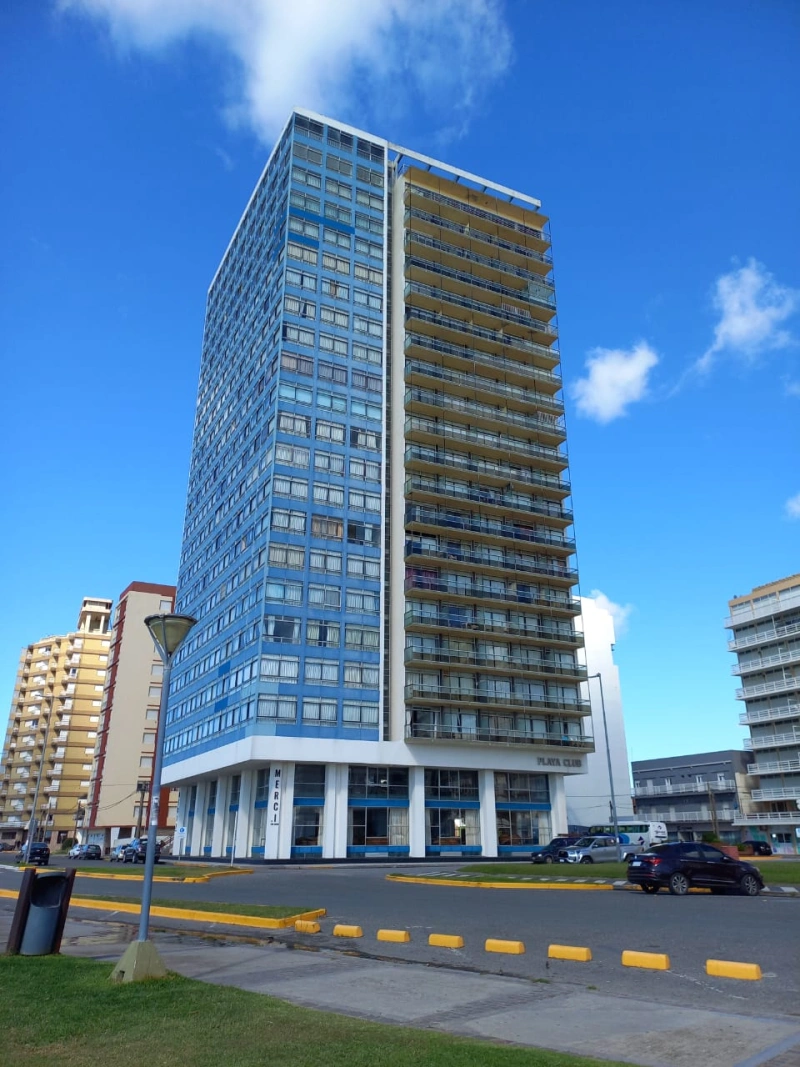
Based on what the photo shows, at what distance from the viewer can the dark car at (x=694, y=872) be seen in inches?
898

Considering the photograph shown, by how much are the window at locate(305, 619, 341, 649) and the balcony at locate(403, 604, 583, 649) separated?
5.51 m

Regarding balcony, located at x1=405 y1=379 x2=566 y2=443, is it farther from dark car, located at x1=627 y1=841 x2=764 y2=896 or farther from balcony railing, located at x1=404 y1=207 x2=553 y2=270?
dark car, located at x1=627 y1=841 x2=764 y2=896

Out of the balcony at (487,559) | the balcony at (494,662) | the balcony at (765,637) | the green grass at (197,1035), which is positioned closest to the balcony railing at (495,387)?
the balcony at (487,559)

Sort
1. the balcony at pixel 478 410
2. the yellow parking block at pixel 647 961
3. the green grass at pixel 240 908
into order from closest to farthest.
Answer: the yellow parking block at pixel 647 961, the green grass at pixel 240 908, the balcony at pixel 478 410

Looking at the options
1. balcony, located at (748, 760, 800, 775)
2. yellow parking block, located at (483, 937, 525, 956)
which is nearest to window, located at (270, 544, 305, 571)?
yellow parking block, located at (483, 937, 525, 956)

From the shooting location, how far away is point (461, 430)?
2574 inches

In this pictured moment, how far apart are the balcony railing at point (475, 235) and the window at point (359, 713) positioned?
40.9 metres

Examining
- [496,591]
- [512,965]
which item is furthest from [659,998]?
[496,591]

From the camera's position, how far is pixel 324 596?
55781 mm

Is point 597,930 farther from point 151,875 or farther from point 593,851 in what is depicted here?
point 593,851

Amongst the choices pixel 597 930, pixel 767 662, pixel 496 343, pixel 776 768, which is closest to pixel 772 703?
pixel 767 662

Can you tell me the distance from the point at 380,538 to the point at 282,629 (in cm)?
1081

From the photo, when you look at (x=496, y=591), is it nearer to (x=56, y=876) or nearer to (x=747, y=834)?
(x=747, y=834)

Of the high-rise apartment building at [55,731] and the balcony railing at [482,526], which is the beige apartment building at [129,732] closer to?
the high-rise apartment building at [55,731]
